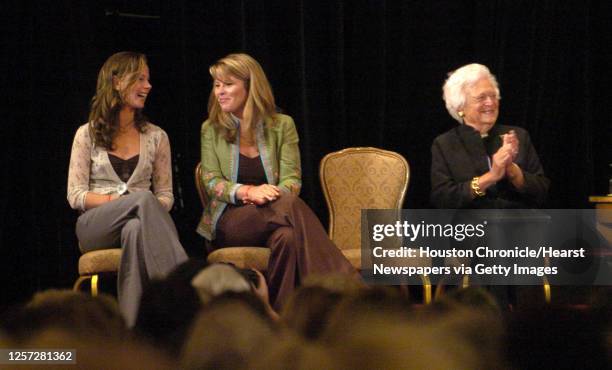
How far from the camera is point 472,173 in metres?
3.37

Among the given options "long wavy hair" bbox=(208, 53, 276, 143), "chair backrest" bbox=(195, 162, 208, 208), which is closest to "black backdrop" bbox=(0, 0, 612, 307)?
"chair backrest" bbox=(195, 162, 208, 208)

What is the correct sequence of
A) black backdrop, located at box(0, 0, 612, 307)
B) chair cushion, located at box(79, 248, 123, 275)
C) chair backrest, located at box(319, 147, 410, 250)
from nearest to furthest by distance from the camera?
chair cushion, located at box(79, 248, 123, 275)
chair backrest, located at box(319, 147, 410, 250)
black backdrop, located at box(0, 0, 612, 307)

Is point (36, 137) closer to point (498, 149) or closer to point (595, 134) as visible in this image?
point (498, 149)

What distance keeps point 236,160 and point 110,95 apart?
23.4 inches

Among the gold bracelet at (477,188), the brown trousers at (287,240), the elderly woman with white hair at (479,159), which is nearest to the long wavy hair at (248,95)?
the brown trousers at (287,240)

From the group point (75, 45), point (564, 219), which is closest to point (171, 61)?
point (75, 45)

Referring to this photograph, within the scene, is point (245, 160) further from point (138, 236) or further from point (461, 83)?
point (461, 83)

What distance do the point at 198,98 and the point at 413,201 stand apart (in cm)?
123

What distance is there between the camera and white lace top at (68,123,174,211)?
334 centimetres

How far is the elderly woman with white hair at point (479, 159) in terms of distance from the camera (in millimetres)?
3295

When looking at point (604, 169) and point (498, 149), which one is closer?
point (498, 149)

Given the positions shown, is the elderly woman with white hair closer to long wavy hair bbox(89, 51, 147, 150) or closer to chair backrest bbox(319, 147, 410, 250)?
chair backrest bbox(319, 147, 410, 250)

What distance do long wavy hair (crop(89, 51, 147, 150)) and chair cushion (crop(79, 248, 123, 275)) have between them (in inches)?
18.5

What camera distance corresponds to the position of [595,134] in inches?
168
